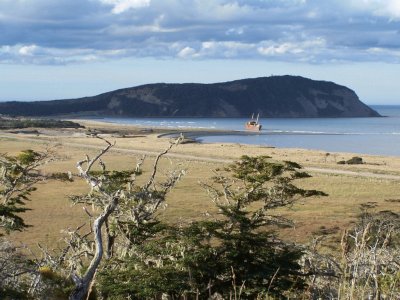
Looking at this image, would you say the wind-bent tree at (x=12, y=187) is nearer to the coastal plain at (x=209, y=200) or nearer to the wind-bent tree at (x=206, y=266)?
the coastal plain at (x=209, y=200)

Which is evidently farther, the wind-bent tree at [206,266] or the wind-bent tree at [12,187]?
the wind-bent tree at [12,187]

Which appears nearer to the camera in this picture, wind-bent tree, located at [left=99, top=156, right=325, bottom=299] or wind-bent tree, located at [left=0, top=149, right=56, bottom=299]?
wind-bent tree, located at [left=0, top=149, right=56, bottom=299]

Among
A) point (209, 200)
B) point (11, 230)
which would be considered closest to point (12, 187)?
point (11, 230)

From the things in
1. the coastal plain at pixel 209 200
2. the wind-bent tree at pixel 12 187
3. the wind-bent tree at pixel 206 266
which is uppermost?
the wind-bent tree at pixel 12 187

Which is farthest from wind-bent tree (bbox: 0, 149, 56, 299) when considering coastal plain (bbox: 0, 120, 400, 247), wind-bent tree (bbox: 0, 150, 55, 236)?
coastal plain (bbox: 0, 120, 400, 247)

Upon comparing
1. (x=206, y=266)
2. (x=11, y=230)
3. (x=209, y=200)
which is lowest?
(x=209, y=200)

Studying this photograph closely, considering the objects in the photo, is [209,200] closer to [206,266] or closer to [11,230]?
[11,230]

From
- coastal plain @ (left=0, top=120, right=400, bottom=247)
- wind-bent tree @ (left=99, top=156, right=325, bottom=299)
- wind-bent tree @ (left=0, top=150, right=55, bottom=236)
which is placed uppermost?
wind-bent tree @ (left=0, top=150, right=55, bottom=236)

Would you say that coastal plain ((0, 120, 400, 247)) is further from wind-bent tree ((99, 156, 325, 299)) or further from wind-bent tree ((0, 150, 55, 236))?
wind-bent tree ((99, 156, 325, 299))

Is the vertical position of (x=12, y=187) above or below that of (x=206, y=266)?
above

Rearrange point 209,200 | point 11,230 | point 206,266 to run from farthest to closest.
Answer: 1. point 209,200
2. point 11,230
3. point 206,266

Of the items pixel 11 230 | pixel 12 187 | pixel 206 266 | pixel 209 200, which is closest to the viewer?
pixel 206 266

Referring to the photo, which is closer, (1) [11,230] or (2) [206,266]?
(2) [206,266]

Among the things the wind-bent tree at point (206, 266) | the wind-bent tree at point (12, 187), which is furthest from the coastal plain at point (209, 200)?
the wind-bent tree at point (206, 266)
